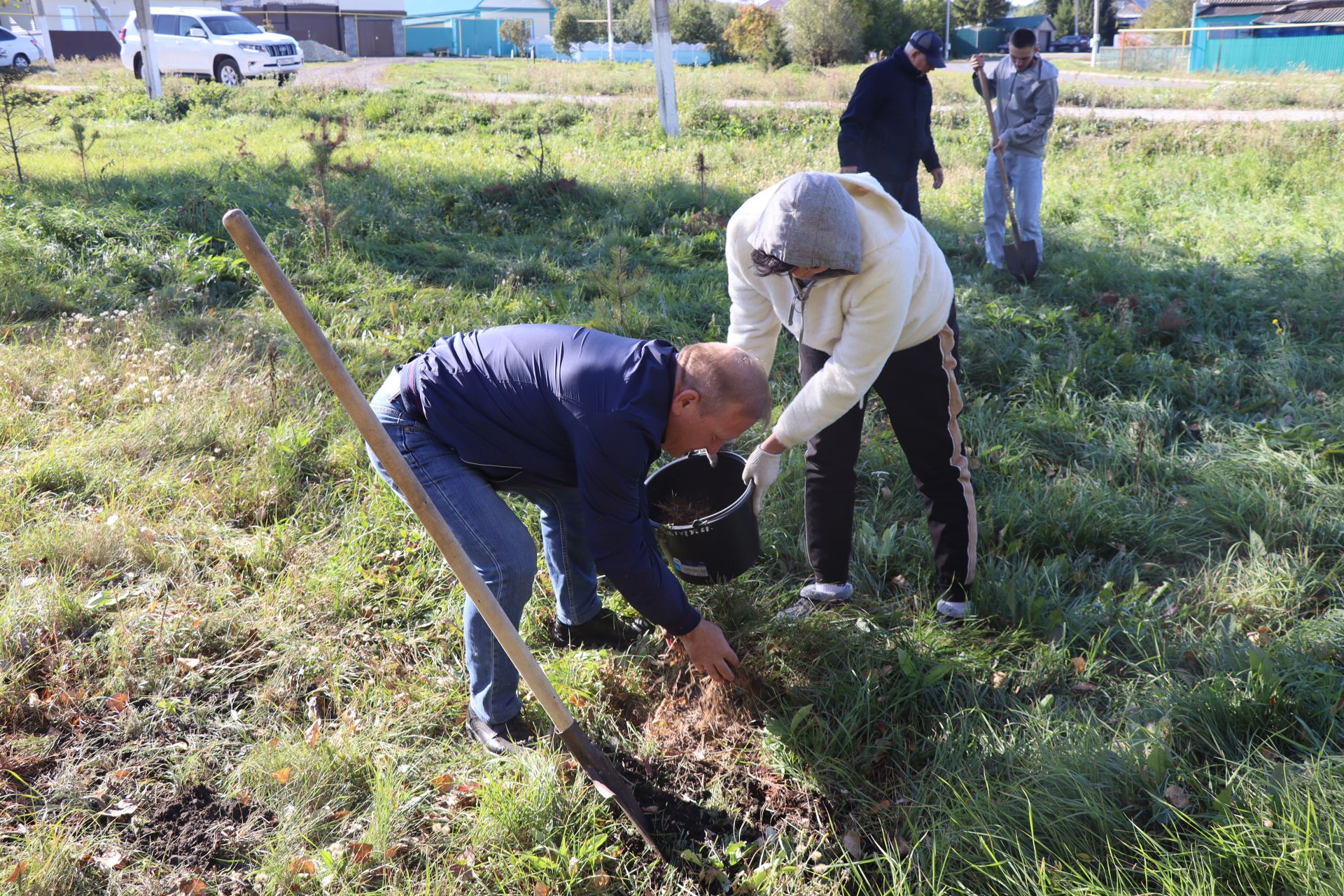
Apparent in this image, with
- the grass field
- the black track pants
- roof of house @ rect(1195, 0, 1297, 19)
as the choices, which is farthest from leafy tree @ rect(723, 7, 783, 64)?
the black track pants

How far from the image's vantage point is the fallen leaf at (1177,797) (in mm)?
2121

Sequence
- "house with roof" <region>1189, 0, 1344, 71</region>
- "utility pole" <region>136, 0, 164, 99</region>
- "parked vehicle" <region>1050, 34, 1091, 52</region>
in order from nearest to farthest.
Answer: "utility pole" <region>136, 0, 164, 99</region> → "house with roof" <region>1189, 0, 1344, 71</region> → "parked vehicle" <region>1050, 34, 1091, 52</region>

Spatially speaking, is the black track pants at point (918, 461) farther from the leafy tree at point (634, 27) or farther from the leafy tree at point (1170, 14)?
the leafy tree at point (1170, 14)

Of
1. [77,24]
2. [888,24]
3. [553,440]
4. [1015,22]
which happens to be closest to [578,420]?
[553,440]

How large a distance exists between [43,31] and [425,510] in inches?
1553

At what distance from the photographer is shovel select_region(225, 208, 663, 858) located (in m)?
1.67

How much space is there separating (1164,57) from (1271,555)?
30327 millimetres

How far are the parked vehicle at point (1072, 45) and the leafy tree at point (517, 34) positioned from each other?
23777mm

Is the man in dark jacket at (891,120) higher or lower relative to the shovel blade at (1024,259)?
higher

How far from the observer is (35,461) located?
153 inches

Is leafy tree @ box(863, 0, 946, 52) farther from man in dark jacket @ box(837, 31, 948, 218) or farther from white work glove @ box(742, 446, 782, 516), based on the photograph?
white work glove @ box(742, 446, 782, 516)

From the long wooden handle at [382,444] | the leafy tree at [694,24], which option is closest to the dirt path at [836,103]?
the long wooden handle at [382,444]

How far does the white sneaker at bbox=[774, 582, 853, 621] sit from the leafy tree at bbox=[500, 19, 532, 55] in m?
39.8

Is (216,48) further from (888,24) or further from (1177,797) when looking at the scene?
(888,24)
